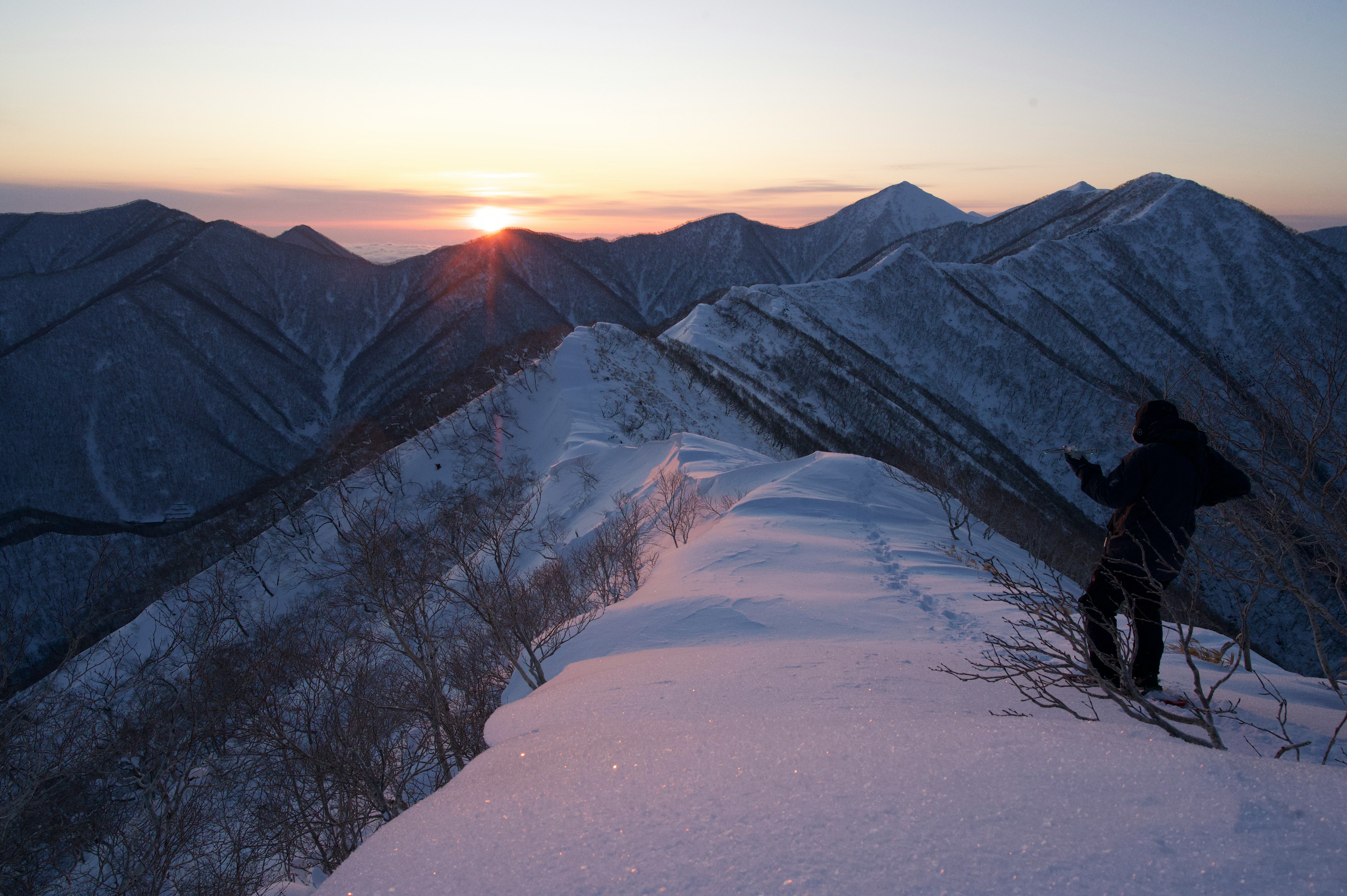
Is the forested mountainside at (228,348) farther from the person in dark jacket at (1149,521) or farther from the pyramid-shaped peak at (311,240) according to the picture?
the person in dark jacket at (1149,521)

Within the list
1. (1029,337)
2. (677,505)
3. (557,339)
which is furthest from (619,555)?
(1029,337)

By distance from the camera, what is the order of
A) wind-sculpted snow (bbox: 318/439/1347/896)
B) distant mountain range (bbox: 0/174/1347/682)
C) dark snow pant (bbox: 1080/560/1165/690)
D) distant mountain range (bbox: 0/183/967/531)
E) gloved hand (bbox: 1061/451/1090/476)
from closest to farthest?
wind-sculpted snow (bbox: 318/439/1347/896) < dark snow pant (bbox: 1080/560/1165/690) < gloved hand (bbox: 1061/451/1090/476) < distant mountain range (bbox: 0/174/1347/682) < distant mountain range (bbox: 0/183/967/531)

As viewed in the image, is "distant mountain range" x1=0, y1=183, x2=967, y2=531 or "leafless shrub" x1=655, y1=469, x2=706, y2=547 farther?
"distant mountain range" x1=0, y1=183, x2=967, y2=531

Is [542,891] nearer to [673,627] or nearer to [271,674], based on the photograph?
[673,627]

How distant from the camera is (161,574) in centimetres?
2844

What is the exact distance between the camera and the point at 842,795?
8.16 ft

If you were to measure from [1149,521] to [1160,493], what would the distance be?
0.66 feet

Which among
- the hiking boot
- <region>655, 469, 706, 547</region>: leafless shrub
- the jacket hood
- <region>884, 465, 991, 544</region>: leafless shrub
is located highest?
the jacket hood

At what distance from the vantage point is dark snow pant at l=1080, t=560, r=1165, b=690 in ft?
12.7

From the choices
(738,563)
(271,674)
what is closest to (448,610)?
(271,674)

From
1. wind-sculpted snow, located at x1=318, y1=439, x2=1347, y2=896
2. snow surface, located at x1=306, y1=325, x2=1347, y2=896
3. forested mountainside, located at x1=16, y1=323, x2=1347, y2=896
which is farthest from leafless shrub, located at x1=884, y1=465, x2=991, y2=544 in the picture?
wind-sculpted snow, located at x1=318, y1=439, x2=1347, y2=896

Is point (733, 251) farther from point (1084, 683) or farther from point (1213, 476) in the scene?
point (1084, 683)

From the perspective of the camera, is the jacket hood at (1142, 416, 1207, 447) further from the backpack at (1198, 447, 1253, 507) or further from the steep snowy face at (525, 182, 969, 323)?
the steep snowy face at (525, 182, 969, 323)

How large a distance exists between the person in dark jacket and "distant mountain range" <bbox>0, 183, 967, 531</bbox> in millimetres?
51046
